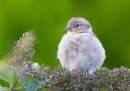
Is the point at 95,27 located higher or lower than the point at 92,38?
higher

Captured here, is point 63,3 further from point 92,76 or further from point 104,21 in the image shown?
point 92,76

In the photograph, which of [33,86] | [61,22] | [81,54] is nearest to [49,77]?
[33,86]

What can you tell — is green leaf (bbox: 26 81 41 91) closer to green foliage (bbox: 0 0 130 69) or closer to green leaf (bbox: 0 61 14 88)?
green leaf (bbox: 0 61 14 88)

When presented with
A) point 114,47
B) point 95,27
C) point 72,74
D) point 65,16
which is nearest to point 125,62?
point 114,47

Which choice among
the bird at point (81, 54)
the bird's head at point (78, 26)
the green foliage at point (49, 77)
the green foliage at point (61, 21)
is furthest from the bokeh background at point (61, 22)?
the green foliage at point (49, 77)

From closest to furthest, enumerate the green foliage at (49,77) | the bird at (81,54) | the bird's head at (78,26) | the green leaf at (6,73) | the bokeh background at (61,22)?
the green foliage at (49,77) < the green leaf at (6,73) < the bird at (81,54) < the bird's head at (78,26) < the bokeh background at (61,22)

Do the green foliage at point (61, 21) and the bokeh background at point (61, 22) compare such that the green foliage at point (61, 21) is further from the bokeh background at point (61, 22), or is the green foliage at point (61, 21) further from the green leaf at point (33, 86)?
the green leaf at point (33, 86)
